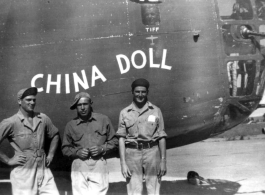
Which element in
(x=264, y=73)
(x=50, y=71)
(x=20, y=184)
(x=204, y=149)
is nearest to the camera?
(x=20, y=184)

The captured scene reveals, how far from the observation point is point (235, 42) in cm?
557

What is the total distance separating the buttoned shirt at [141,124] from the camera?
15.6 feet

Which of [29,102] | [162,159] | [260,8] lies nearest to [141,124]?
[162,159]

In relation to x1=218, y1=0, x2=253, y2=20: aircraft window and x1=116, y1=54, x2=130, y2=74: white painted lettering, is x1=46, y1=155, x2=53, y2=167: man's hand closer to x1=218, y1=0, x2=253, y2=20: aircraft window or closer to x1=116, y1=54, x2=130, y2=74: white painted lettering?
x1=116, y1=54, x2=130, y2=74: white painted lettering

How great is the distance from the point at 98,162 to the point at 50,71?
55.3 inches

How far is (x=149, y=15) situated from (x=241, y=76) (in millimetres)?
Answer: 1717

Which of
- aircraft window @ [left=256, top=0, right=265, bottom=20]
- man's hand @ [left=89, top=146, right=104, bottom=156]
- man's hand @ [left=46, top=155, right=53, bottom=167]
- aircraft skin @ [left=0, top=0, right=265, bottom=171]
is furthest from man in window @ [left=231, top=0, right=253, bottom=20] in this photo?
man's hand @ [left=46, top=155, right=53, bottom=167]

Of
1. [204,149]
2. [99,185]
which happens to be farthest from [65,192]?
[204,149]

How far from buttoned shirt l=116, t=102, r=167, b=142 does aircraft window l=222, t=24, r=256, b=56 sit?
155cm

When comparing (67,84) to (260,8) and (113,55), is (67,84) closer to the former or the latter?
(113,55)

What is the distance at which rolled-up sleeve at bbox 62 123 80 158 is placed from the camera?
4.66m

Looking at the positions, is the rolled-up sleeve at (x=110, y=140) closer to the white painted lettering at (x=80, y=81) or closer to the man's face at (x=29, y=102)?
the white painted lettering at (x=80, y=81)

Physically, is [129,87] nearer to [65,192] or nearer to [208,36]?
[208,36]

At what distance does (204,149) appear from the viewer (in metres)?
16.4
